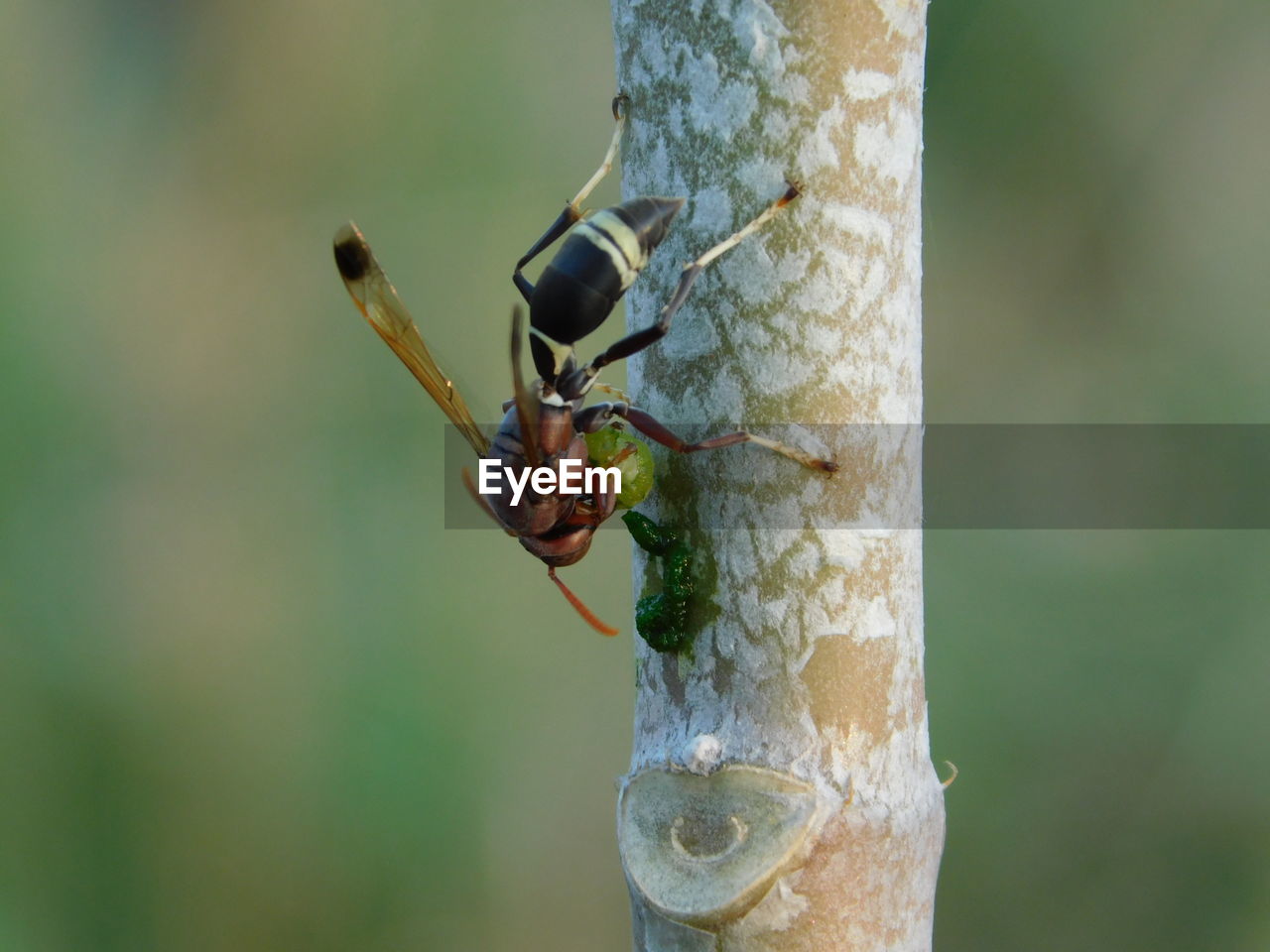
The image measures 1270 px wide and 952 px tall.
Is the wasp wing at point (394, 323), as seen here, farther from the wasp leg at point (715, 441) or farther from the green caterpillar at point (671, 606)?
the green caterpillar at point (671, 606)

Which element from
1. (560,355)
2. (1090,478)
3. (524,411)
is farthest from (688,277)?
(1090,478)

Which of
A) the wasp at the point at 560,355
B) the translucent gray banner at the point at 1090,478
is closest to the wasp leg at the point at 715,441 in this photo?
the wasp at the point at 560,355

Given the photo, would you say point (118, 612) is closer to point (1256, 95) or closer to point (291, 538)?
point (291, 538)

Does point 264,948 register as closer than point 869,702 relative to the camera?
No

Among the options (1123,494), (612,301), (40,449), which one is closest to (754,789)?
(612,301)

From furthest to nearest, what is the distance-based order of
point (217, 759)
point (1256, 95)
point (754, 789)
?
1. point (217, 759)
2. point (1256, 95)
3. point (754, 789)

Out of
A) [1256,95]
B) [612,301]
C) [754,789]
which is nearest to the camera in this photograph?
[754,789]

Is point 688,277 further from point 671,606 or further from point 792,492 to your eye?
point 671,606
